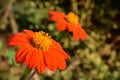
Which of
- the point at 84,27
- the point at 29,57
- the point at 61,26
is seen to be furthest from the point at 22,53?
the point at 84,27

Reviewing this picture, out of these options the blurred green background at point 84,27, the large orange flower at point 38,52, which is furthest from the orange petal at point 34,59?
the blurred green background at point 84,27

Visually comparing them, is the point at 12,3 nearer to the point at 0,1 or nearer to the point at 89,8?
the point at 0,1

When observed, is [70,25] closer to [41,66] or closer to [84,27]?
[41,66]

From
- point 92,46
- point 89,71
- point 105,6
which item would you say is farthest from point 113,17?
point 89,71

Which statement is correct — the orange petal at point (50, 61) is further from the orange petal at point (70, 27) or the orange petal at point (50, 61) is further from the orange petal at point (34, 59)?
the orange petal at point (70, 27)

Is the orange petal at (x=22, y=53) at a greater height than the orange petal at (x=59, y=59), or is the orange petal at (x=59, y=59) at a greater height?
the orange petal at (x=22, y=53)

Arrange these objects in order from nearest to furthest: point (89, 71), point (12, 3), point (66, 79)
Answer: point (66, 79)
point (89, 71)
point (12, 3)
